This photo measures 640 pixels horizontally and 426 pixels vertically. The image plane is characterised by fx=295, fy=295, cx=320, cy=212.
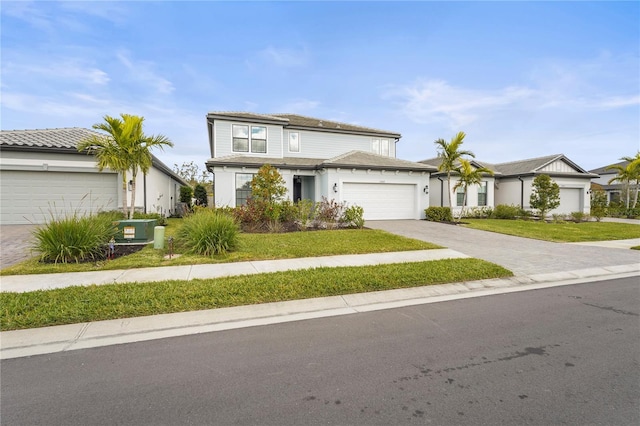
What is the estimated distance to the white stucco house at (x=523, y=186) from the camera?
21234mm

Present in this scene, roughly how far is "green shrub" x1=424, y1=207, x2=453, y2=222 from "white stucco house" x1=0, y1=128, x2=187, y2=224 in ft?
53.2

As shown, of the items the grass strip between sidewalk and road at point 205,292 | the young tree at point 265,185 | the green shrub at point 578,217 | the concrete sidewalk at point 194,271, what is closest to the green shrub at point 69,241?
the concrete sidewalk at point 194,271

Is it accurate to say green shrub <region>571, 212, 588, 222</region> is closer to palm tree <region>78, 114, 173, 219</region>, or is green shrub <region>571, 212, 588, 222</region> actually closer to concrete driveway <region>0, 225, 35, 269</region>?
palm tree <region>78, 114, 173, 219</region>

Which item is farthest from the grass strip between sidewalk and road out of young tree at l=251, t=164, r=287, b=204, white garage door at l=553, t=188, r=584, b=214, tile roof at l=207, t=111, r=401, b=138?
white garage door at l=553, t=188, r=584, b=214

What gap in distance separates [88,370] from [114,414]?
39.3 inches

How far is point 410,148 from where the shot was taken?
34.8m

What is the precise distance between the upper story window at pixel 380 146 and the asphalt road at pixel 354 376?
17911 millimetres

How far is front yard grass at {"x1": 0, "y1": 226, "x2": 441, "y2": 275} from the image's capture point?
6.90 m

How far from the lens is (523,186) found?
21.7 metres

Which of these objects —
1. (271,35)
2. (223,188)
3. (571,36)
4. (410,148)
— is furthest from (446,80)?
(410,148)

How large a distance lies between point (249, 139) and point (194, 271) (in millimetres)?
12444

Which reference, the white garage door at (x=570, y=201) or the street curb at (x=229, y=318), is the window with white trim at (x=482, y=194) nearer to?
the white garage door at (x=570, y=201)

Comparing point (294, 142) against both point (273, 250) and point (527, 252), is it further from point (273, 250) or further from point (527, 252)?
point (527, 252)

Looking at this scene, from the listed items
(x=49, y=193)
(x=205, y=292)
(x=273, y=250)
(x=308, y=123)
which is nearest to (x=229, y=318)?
(x=205, y=292)
